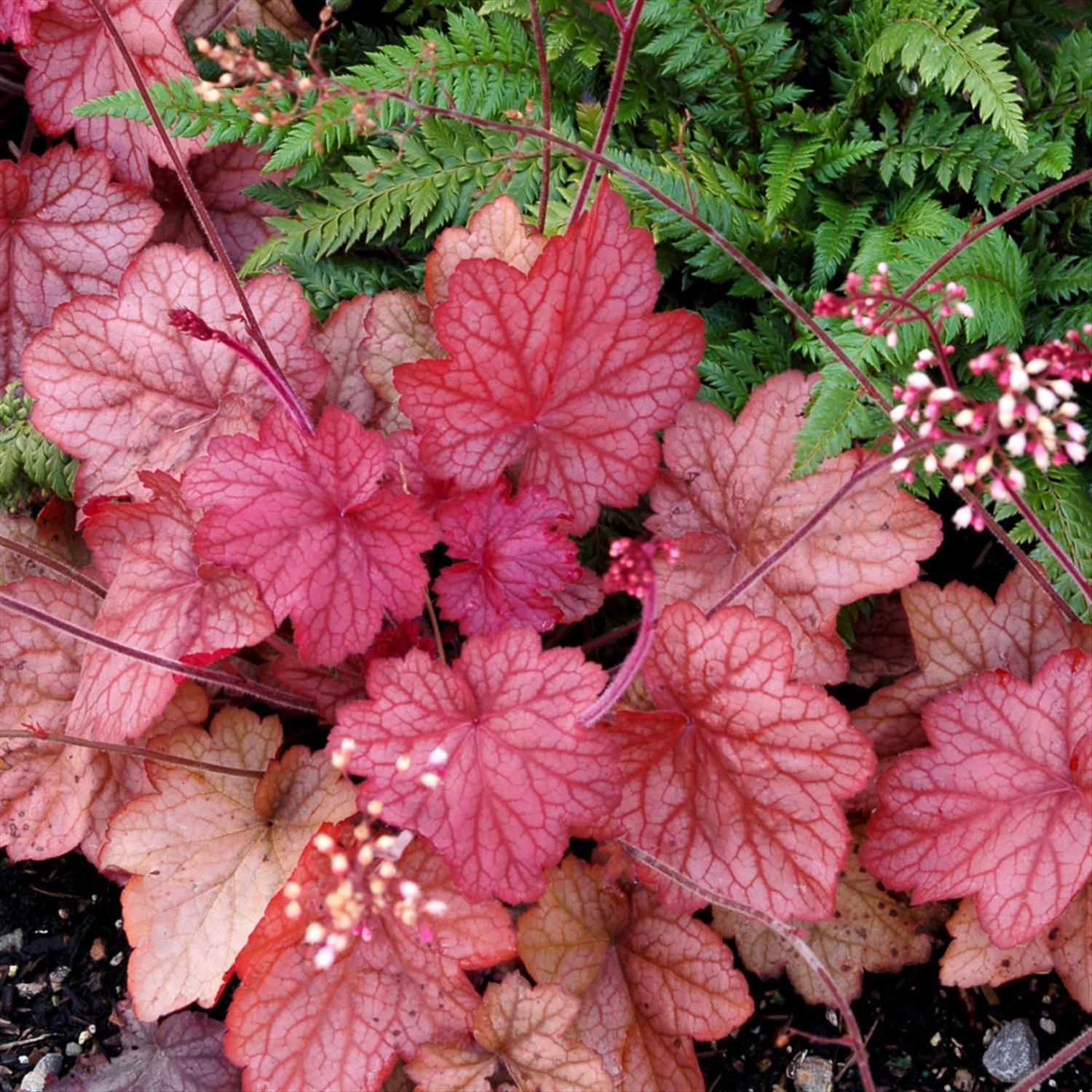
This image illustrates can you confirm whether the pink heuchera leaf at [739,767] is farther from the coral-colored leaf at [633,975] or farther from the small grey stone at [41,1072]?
the small grey stone at [41,1072]

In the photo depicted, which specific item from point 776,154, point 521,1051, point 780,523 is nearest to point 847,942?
point 521,1051

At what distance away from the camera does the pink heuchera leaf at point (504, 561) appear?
58.6 inches

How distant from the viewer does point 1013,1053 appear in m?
1.64

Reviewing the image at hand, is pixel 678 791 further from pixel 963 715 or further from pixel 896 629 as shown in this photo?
pixel 896 629

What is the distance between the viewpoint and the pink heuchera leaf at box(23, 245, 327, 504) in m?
1.75

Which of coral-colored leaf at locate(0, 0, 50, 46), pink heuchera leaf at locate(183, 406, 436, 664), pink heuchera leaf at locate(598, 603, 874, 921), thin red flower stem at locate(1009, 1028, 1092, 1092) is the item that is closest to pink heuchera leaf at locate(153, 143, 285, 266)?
coral-colored leaf at locate(0, 0, 50, 46)

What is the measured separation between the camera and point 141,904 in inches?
62.4

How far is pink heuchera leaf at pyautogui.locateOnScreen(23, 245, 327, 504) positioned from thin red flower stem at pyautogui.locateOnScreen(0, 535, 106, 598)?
130 millimetres

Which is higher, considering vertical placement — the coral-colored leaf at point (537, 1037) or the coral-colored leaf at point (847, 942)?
the coral-colored leaf at point (847, 942)

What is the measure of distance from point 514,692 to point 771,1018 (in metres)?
0.82

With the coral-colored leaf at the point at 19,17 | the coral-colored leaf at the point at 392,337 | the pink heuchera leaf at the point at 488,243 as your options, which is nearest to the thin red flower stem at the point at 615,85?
the pink heuchera leaf at the point at 488,243

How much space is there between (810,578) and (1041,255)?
2.63 ft

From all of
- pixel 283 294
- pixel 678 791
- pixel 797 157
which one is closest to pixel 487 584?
pixel 678 791

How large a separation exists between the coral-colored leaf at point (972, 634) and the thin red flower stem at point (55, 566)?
1.32 metres
